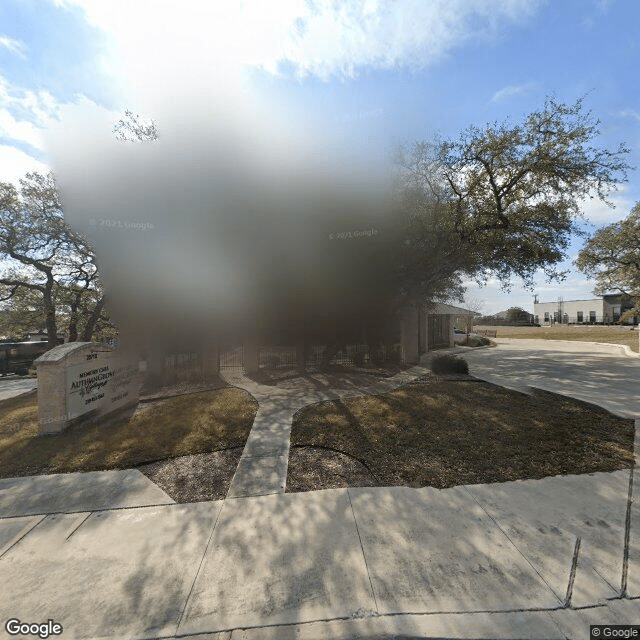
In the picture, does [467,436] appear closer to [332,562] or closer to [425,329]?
[332,562]

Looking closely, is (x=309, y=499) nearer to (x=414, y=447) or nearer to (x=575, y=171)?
(x=414, y=447)

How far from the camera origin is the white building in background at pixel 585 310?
74.7 meters

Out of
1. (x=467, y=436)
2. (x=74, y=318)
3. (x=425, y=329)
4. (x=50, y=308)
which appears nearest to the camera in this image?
(x=467, y=436)

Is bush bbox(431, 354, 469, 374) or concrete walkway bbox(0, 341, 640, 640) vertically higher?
bush bbox(431, 354, 469, 374)

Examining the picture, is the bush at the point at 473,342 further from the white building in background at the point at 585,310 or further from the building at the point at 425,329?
the white building in background at the point at 585,310

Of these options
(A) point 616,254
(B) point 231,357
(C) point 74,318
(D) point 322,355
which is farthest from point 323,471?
(A) point 616,254

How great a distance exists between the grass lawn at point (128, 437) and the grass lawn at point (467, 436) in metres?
1.83

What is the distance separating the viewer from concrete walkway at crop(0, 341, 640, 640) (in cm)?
264

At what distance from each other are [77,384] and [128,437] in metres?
2.21

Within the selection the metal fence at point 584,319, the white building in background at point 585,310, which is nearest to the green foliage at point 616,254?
the white building in background at point 585,310

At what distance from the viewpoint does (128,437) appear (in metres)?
7.05

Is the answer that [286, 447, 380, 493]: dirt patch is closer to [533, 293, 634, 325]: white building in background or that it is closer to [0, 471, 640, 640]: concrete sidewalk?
[0, 471, 640, 640]: concrete sidewalk

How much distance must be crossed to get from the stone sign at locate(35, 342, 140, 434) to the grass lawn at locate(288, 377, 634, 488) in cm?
546

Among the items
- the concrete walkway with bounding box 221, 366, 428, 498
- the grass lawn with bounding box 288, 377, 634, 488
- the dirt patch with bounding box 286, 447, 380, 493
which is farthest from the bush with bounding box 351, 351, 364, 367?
the dirt patch with bounding box 286, 447, 380, 493
